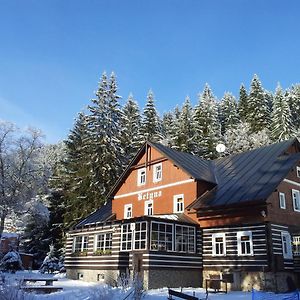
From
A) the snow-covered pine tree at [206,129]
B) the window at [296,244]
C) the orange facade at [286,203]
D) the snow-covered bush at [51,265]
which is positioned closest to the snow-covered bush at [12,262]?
the snow-covered bush at [51,265]

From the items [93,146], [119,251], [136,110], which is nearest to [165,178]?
[119,251]

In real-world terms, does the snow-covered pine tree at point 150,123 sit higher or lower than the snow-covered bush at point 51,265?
higher

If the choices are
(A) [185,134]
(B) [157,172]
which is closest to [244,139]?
(A) [185,134]

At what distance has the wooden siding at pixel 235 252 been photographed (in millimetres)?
24625

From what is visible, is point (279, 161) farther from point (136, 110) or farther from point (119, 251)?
point (136, 110)

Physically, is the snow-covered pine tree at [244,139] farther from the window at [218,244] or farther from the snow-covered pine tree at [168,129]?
the window at [218,244]

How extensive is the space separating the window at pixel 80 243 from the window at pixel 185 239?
29.5 ft

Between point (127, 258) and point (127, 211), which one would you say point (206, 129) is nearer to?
point (127, 211)

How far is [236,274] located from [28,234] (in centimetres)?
3542

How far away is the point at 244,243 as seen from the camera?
2573 cm

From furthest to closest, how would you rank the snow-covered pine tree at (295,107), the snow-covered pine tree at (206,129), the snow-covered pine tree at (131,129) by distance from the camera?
the snow-covered pine tree at (295,107), the snow-covered pine tree at (206,129), the snow-covered pine tree at (131,129)

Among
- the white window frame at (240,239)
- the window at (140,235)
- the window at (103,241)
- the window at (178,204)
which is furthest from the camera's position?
the window at (178,204)

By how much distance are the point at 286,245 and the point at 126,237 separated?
409 inches

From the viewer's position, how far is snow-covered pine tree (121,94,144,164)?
5196 cm
